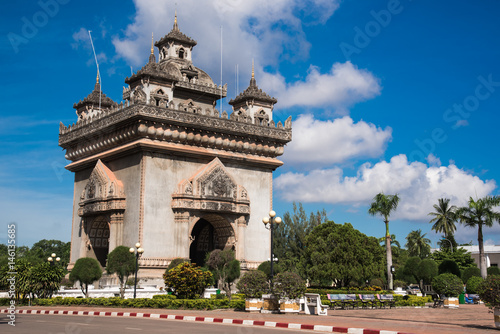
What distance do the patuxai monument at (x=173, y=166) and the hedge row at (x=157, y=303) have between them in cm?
568

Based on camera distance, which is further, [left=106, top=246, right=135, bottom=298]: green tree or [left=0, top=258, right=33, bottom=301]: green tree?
[left=106, top=246, right=135, bottom=298]: green tree

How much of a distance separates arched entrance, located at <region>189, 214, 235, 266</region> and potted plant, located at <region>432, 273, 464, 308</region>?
1281cm

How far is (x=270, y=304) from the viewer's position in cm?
2138

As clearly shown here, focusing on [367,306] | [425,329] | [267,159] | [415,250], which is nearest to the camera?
[425,329]

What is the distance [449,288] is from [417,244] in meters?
54.3

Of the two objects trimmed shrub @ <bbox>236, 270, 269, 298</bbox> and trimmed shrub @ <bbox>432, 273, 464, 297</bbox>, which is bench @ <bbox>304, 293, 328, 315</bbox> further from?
trimmed shrub @ <bbox>432, 273, 464, 297</bbox>

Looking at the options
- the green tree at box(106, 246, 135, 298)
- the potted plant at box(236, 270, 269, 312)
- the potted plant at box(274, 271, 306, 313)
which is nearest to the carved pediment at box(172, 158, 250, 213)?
the green tree at box(106, 246, 135, 298)

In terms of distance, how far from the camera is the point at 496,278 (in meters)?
16.3

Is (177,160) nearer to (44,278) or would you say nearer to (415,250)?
(44,278)

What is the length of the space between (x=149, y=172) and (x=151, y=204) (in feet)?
6.13

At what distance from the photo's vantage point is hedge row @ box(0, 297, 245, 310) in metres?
23.5

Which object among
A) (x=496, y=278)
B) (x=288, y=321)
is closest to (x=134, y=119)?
(x=288, y=321)

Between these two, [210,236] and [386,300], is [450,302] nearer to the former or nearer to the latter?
[386,300]

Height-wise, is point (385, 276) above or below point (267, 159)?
below
